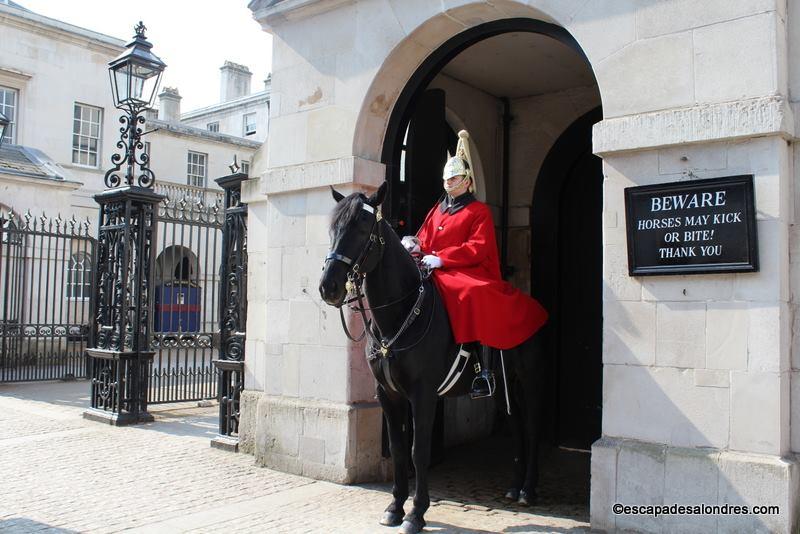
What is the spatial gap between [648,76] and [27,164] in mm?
18981

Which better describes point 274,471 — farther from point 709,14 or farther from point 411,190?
point 709,14

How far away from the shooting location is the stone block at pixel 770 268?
14.0 ft

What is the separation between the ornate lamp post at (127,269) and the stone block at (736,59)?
6.98 metres

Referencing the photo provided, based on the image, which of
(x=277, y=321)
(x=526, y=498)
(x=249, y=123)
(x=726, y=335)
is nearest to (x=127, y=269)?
(x=277, y=321)

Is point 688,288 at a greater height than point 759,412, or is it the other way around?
point 688,288

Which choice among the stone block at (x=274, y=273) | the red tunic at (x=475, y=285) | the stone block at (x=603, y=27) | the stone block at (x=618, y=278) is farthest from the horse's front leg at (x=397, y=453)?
the stone block at (x=603, y=27)

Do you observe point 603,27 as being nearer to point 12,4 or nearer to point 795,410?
point 795,410

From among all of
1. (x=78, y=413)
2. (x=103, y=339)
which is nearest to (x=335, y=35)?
(x=103, y=339)

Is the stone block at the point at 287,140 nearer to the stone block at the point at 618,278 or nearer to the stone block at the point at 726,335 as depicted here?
the stone block at the point at 618,278

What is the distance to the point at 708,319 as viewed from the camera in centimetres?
449

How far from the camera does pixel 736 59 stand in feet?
14.6

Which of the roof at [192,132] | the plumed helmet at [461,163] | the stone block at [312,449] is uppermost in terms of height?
the roof at [192,132]

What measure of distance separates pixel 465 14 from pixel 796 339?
3.44 meters

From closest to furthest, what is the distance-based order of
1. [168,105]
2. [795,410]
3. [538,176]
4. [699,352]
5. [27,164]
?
[795,410], [699,352], [538,176], [27,164], [168,105]
